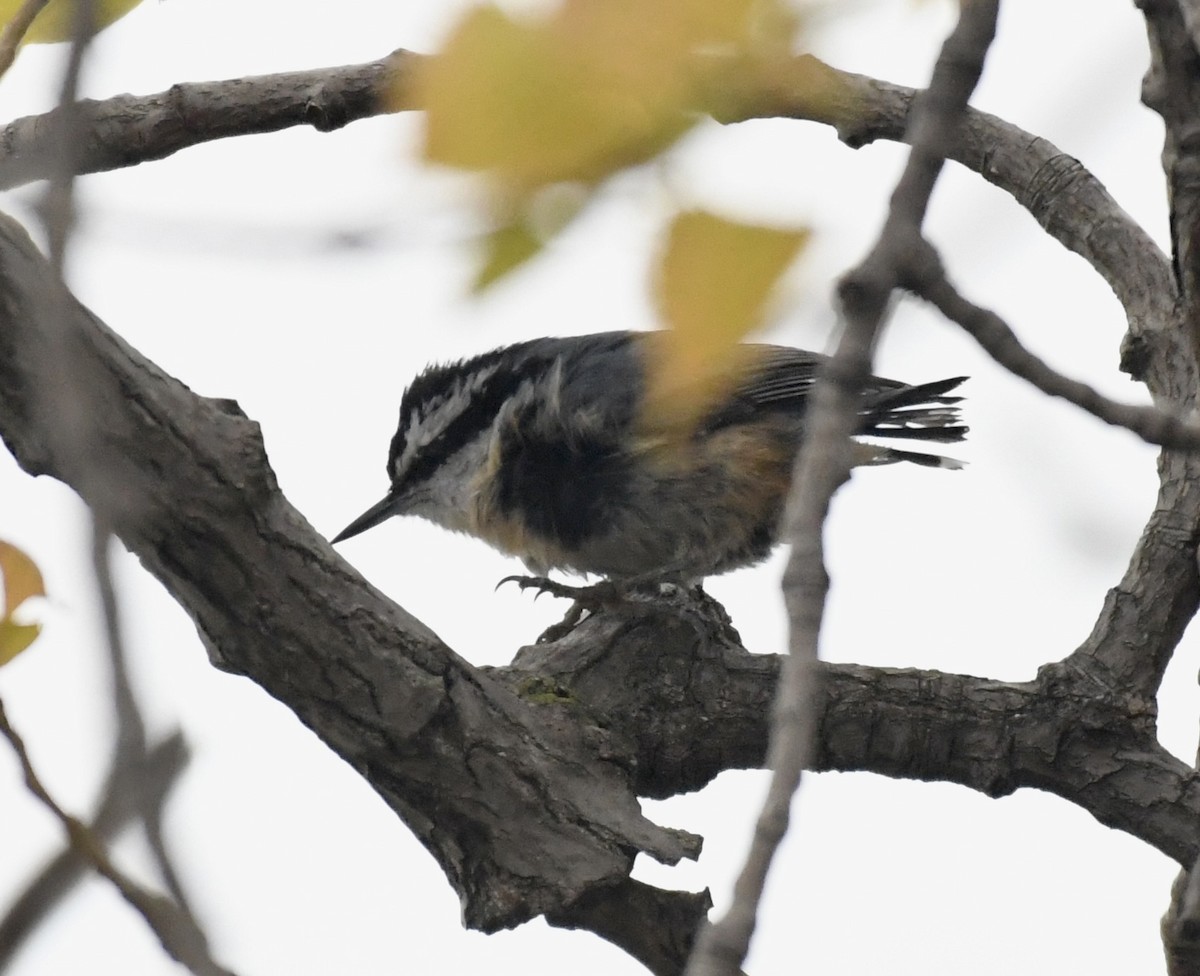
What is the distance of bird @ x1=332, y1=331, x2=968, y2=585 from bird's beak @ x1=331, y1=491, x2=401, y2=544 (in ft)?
1.49

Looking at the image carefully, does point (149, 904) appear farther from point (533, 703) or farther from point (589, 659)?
point (589, 659)

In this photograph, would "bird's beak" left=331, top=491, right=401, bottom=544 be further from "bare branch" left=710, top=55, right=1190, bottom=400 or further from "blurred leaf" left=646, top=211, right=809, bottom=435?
"blurred leaf" left=646, top=211, right=809, bottom=435

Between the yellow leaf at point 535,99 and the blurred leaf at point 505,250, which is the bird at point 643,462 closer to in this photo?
the blurred leaf at point 505,250

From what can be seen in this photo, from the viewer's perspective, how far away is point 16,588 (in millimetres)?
2230

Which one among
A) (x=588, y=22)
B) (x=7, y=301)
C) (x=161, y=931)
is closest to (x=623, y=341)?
(x=7, y=301)

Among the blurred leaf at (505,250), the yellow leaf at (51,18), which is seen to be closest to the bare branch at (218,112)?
the yellow leaf at (51,18)

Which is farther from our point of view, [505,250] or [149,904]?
[505,250]

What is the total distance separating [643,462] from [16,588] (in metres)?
2.52

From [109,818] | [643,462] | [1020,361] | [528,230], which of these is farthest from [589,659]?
[109,818]

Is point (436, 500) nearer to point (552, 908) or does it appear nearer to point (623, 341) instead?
point (623, 341)

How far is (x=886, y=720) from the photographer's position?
12.6 ft

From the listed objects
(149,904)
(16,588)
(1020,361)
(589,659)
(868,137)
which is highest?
(868,137)

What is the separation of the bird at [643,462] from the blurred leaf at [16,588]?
231cm

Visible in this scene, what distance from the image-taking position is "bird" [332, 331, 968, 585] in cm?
455
